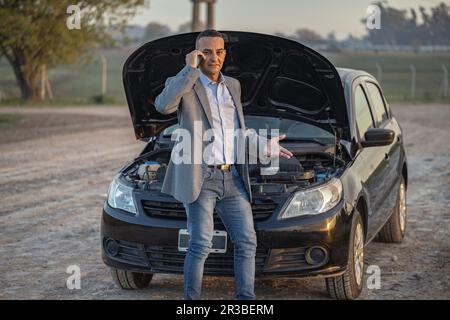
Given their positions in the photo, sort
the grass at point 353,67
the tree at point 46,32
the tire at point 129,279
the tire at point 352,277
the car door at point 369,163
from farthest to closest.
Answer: the grass at point 353,67 → the tree at point 46,32 → the car door at point 369,163 → the tire at point 129,279 → the tire at point 352,277

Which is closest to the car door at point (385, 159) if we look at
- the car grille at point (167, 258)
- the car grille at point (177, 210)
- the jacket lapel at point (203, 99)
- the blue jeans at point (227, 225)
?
the car grille at point (177, 210)

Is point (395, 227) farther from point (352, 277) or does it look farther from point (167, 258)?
point (167, 258)

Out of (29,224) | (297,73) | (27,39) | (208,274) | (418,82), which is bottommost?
(418,82)

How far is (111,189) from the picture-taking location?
22.1ft

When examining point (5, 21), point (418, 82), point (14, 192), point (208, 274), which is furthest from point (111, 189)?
point (418, 82)

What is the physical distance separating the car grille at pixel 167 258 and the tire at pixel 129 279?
26 centimetres

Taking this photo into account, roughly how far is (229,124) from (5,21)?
2770 centimetres

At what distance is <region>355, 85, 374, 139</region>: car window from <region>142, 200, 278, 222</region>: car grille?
1.54 m

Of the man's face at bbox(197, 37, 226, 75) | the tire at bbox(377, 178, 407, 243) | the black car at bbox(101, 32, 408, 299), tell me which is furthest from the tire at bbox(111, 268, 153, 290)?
the tire at bbox(377, 178, 407, 243)

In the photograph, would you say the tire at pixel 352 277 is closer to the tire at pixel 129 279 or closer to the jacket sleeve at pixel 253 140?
the jacket sleeve at pixel 253 140

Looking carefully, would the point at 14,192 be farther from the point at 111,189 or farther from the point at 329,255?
the point at 329,255

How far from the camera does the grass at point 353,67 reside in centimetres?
3706

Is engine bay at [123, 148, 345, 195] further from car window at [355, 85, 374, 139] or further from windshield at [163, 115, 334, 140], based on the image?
car window at [355, 85, 374, 139]

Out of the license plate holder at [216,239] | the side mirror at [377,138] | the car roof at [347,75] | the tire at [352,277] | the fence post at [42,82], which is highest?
the car roof at [347,75]
